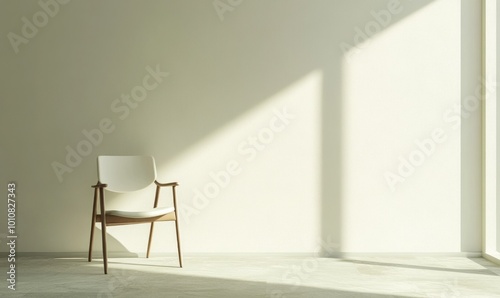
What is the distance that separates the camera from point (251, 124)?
5000 mm

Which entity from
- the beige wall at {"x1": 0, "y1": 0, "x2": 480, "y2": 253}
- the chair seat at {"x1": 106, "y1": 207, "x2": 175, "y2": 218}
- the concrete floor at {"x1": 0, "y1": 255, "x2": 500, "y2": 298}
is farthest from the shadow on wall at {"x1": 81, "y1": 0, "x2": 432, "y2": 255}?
the concrete floor at {"x1": 0, "y1": 255, "x2": 500, "y2": 298}

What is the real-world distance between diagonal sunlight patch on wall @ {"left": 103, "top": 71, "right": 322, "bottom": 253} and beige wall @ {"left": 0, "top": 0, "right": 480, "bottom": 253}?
0.04ft

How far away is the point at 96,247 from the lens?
4934mm

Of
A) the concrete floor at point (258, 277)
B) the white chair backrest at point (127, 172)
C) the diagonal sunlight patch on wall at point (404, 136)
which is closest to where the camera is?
the concrete floor at point (258, 277)

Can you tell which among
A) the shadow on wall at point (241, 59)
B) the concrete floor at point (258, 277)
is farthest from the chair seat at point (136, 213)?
the shadow on wall at point (241, 59)

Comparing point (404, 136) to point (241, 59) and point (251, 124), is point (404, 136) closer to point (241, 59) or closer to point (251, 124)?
point (251, 124)

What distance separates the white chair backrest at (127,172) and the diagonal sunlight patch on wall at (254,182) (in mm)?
191

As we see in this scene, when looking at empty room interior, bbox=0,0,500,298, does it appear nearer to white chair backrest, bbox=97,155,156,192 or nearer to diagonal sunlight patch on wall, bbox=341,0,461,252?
diagonal sunlight patch on wall, bbox=341,0,461,252

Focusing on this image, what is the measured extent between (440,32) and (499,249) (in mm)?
2001

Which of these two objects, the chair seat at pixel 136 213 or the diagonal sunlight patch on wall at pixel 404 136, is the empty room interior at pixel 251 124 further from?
the chair seat at pixel 136 213

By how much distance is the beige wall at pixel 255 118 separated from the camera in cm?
495

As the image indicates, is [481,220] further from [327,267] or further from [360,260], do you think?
[327,267]

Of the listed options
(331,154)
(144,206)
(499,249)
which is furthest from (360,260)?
(144,206)

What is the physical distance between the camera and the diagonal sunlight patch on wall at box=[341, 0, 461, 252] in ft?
16.2
